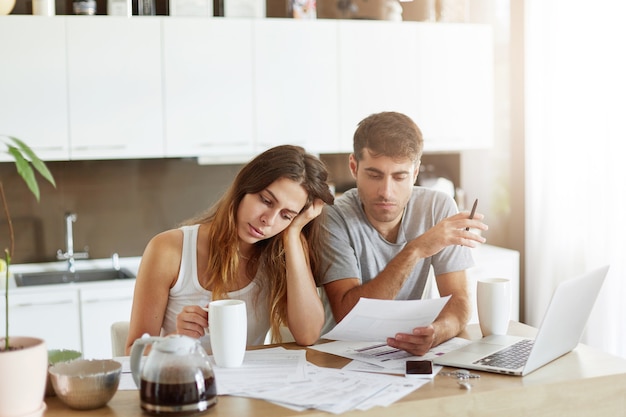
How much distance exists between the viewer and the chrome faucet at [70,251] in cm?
400

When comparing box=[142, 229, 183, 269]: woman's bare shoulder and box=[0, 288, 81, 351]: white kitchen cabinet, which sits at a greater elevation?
box=[142, 229, 183, 269]: woman's bare shoulder

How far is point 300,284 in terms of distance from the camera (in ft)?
7.24

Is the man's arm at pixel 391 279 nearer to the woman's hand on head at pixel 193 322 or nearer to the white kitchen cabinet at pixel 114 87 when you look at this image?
the woman's hand on head at pixel 193 322

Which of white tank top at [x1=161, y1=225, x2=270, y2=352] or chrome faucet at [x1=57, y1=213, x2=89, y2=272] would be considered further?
chrome faucet at [x1=57, y1=213, x2=89, y2=272]

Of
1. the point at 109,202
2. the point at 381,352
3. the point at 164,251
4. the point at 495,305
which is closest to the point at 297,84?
the point at 109,202

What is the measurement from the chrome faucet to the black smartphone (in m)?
2.54

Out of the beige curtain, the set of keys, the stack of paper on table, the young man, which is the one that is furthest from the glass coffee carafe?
the beige curtain

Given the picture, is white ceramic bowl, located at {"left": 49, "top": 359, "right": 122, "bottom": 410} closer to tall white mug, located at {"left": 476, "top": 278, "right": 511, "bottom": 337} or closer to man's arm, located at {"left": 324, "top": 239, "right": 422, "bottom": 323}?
man's arm, located at {"left": 324, "top": 239, "right": 422, "bottom": 323}

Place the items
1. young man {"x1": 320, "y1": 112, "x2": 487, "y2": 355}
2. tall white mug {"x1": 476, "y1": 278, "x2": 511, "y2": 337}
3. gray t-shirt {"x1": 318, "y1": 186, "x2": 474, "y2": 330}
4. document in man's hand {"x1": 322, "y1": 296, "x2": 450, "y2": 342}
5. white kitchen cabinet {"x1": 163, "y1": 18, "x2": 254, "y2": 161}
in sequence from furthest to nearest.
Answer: white kitchen cabinet {"x1": 163, "y1": 18, "x2": 254, "y2": 161} < gray t-shirt {"x1": 318, "y1": 186, "x2": 474, "y2": 330} < young man {"x1": 320, "y1": 112, "x2": 487, "y2": 355} < tall white mug {"x1": 476, "y1": 278, "x2": 511, "y2": 337} < document in man's hand {"x1": 322, "y1": 296, "x2": 450, "y2": 342}

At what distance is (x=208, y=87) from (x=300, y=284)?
1.93m

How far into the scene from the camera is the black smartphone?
176 cm

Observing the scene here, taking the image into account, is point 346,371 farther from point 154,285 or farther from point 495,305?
point 154,285

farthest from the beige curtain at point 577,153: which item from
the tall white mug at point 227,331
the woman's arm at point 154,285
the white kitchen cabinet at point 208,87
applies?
the tall white mug at point 227,331

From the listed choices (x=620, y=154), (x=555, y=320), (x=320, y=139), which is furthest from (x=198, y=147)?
(x=555, y=320)
